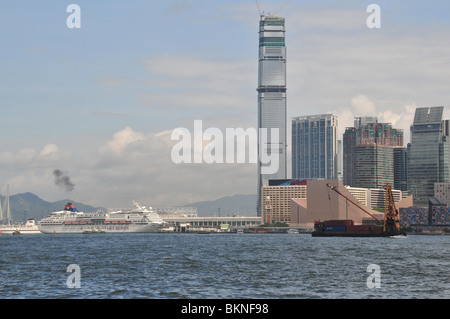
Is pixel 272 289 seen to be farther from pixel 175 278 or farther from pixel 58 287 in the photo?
pixel 58 287

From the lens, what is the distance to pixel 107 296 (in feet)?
156

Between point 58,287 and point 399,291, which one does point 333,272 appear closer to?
point 399,291

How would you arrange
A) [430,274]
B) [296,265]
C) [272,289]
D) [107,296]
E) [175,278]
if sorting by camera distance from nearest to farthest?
[107,296], [272,289], [175,278], [430,274], [296,265]
